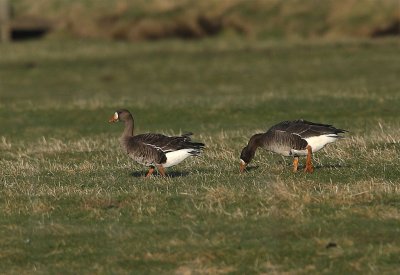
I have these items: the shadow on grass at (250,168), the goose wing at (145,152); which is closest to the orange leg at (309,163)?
the shadow on grass at (250,168)

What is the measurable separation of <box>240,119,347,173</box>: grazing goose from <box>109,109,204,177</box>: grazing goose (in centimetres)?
142

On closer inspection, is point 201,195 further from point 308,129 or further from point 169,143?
point 308,129

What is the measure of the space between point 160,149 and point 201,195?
215 cm

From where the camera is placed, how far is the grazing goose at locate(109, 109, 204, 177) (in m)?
17.9

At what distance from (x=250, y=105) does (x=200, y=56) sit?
66.4 ft

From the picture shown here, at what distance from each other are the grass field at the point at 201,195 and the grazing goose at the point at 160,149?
16.3 inches

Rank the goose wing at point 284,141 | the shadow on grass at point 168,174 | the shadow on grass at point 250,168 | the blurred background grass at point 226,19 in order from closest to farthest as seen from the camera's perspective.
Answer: the goose wing at point 284,141 < the shadow on grass at point 168,174 < the shadow on grass at point 250,168 < the blurred background grass at point 226,19

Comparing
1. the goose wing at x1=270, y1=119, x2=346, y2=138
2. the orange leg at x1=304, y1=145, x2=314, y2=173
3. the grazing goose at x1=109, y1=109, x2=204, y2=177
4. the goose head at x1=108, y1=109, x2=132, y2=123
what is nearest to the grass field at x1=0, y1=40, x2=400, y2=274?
the orange leg at x1=304, y1=145, x2=314, y2=173

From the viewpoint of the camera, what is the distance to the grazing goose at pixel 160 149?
1792 cm

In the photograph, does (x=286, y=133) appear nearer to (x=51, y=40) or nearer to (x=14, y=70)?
(x=14, y=70)

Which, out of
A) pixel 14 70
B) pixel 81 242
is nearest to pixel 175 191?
pixel 81 242

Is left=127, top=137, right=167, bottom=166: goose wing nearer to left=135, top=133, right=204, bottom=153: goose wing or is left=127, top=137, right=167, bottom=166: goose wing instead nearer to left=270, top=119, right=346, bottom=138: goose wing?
left=135, top=133, right=204, bottom=153: goose wing

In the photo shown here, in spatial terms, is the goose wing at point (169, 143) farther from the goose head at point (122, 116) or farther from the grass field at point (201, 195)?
the goose head at point (122, 116)

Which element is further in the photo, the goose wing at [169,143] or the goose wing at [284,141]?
the goose wing at [284,141]
